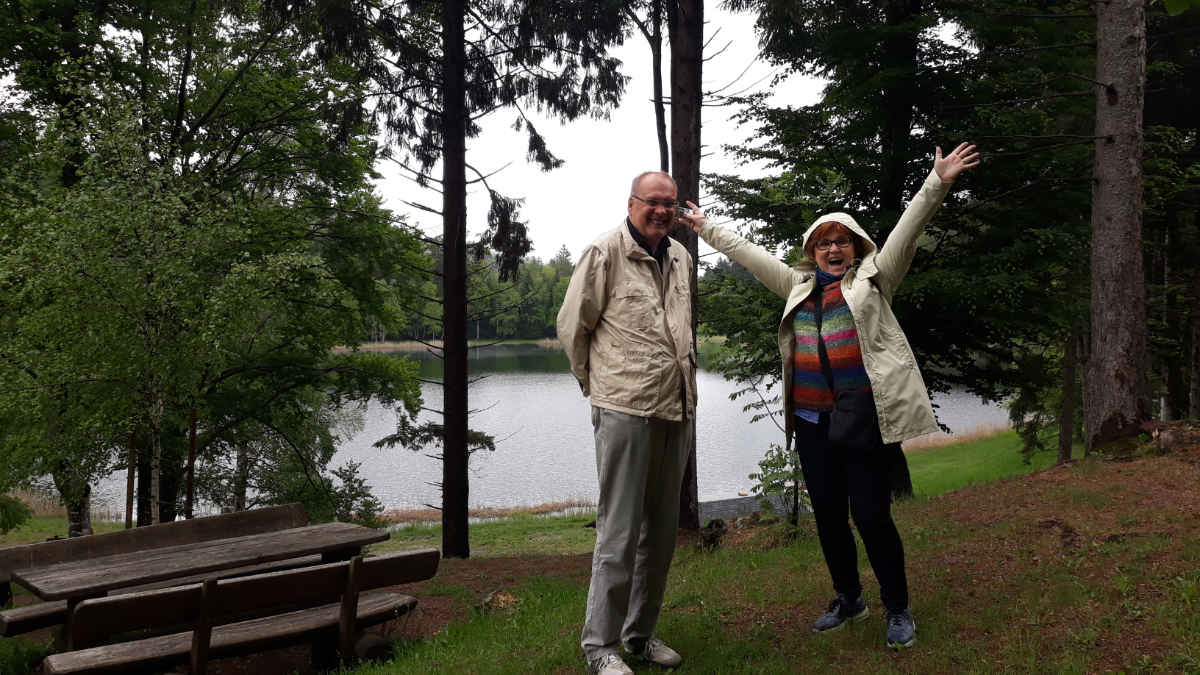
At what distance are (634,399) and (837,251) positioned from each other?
1.19 metres

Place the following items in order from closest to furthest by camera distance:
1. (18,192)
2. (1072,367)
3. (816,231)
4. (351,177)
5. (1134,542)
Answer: (816,231), (1134,542), (18,192), (351,177), (1072,367)

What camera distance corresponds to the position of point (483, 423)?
103ft

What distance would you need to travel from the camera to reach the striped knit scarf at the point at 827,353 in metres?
3.38

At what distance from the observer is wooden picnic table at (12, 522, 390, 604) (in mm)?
4402

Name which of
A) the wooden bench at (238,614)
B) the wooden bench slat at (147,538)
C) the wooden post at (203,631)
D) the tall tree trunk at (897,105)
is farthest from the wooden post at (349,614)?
the tall tree trunk at (897,105)

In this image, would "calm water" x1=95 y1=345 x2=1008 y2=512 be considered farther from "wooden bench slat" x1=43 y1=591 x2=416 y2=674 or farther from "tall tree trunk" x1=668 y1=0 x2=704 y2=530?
"wooden bench slat" x1=43 y1=591 x2=416 y2=674

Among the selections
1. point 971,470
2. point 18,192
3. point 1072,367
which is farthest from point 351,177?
point 971,470

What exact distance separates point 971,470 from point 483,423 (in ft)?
59.3

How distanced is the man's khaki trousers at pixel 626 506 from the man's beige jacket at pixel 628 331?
99 mm

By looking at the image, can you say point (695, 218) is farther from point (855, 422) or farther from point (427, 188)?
Answer: point (427, 188)

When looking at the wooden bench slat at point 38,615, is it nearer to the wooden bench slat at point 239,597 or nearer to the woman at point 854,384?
the wooden bench slat at point 239,597

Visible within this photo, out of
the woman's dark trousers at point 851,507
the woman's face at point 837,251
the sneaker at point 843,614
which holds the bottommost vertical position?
the sneaker at point 843,614

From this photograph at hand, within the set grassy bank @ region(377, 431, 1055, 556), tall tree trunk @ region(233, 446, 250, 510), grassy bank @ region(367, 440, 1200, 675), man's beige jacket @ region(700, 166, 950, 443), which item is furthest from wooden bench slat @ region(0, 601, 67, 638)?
tall tree trunk @ region(233, 446, 250, 510)

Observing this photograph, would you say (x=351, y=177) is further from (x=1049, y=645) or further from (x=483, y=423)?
(x=483, y=423)
